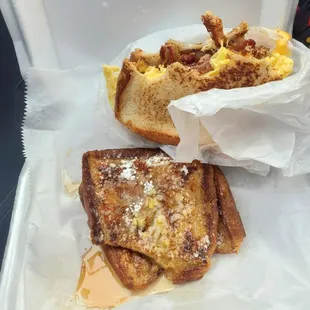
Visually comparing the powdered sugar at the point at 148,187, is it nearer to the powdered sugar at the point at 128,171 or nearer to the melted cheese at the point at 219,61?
the powdered sugar at the point at 128,171

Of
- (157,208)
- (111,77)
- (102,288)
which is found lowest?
(102,288)

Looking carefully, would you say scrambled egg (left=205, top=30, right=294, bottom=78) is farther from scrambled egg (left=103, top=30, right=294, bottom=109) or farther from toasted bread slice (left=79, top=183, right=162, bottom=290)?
toasted bread slice (left=79, top=183, right=162, bottom=290)

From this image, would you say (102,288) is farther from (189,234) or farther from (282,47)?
(282,47)

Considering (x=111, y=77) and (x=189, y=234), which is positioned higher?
(x=111, y=77)

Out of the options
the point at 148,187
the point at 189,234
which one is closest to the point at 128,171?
the point at 148,187

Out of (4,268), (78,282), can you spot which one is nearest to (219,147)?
(78,282)

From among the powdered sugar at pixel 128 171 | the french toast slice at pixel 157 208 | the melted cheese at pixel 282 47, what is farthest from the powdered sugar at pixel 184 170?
the melted cheese at pixel 282 47

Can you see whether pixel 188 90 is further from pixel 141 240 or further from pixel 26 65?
pixel 26 65
